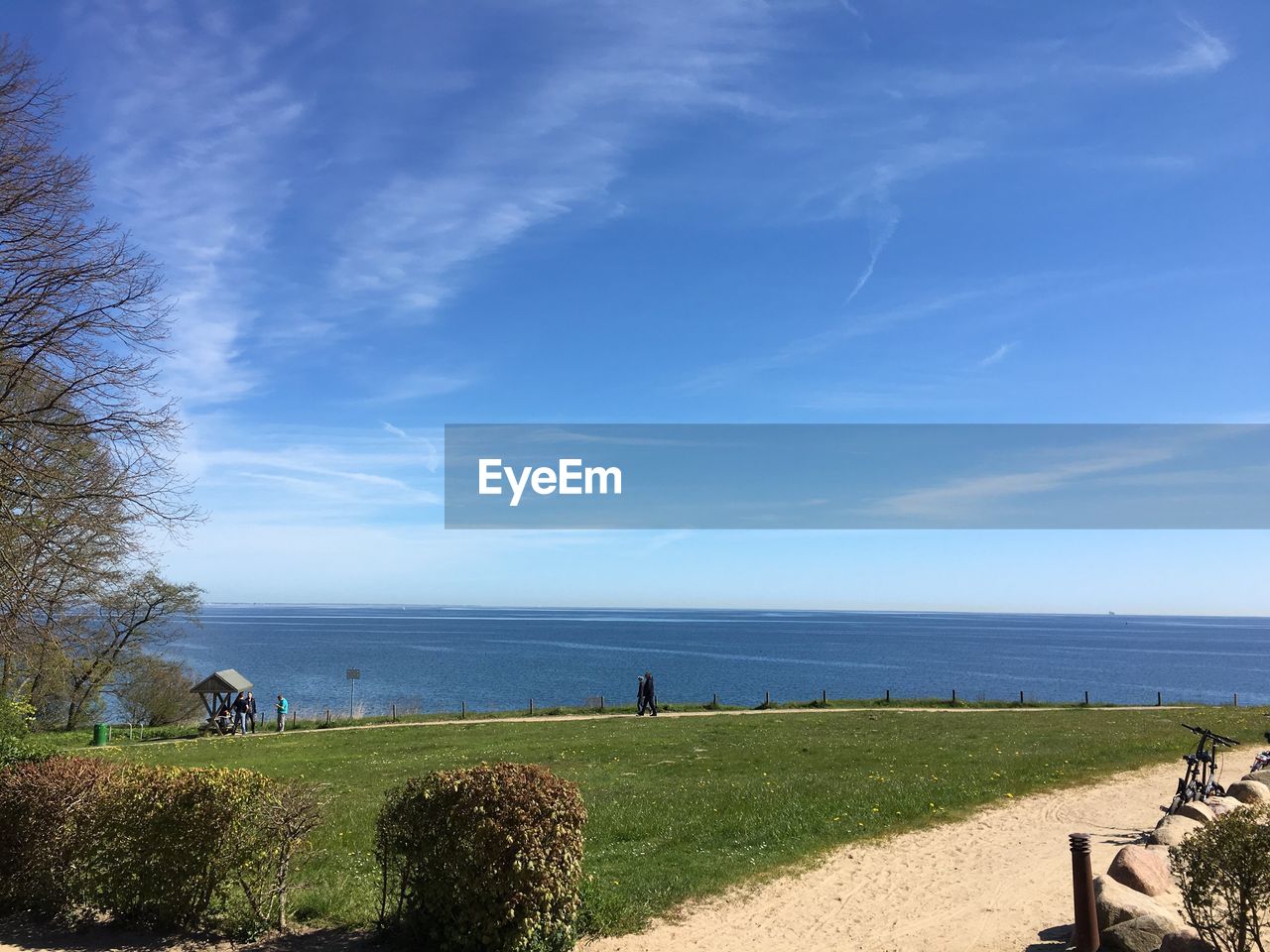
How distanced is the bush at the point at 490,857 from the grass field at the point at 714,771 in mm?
1349

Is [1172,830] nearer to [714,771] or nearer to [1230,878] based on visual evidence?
[1230,878]

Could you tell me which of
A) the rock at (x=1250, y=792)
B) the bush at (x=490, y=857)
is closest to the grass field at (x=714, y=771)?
the bush at (x=490, y=857)

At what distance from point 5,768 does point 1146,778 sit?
60.6 feet

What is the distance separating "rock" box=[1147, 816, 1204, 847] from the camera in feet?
32.4

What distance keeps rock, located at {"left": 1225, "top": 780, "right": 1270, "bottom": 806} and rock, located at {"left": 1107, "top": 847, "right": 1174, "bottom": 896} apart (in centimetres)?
454

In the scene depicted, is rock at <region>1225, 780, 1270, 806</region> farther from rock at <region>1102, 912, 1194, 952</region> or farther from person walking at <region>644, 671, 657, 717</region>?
person walking at <region>644, 671, 657, 717</region>

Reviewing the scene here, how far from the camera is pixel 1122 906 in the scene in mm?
7172

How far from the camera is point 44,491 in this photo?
11406mm

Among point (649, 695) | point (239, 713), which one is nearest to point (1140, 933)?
point (649, 695)

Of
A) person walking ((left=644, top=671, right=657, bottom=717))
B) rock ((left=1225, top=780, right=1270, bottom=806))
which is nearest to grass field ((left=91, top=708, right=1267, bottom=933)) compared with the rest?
person walking ((left=644, top=671, right=657, bottom=717))

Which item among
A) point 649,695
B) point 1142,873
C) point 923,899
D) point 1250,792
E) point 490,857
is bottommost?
point 649,695

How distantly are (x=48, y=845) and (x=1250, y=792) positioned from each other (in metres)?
15.5

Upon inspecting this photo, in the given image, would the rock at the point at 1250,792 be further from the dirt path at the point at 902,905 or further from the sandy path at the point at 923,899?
the dirt path at the point at 902,905

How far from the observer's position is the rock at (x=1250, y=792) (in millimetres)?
11798
